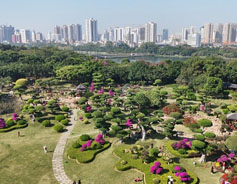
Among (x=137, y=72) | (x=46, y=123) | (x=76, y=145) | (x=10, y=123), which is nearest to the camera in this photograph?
(x=76, y=145)

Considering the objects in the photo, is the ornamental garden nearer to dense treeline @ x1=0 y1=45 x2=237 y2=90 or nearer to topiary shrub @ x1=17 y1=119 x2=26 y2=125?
topiary shrub @ x1=17 y1=119 x2=26 y2=125

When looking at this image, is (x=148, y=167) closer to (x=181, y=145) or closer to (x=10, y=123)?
(x=181, y=145)

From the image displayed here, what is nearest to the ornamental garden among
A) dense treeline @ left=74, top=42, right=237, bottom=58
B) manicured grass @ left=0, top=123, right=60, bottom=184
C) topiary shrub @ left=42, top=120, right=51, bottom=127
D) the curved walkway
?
manicured grass @ left=0, top=123, right=60, bottom=184

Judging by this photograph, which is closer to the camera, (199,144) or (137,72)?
(199,144)

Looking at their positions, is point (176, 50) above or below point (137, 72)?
above

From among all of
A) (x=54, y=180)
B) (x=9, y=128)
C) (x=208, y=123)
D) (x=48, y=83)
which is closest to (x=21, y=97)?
(x=48, y=83)

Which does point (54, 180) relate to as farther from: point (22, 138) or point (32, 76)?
point (32, 76)

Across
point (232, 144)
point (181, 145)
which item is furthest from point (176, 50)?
point (232, 144)
